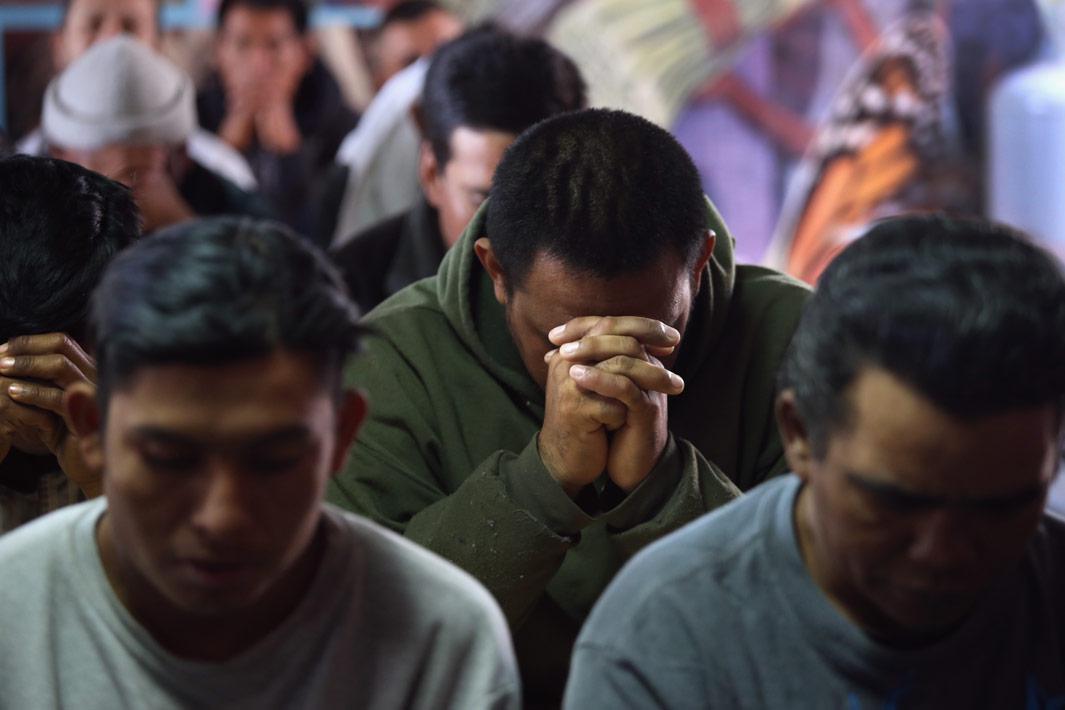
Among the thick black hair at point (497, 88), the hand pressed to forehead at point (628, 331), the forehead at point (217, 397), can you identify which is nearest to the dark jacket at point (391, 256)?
the thick black hair at point (497, 88)

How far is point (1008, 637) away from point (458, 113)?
64.5 inches

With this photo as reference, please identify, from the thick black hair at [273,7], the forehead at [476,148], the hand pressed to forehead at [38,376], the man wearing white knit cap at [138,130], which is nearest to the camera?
the hand pressed to forehead at [38,376]

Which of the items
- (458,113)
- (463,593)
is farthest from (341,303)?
(458,113)

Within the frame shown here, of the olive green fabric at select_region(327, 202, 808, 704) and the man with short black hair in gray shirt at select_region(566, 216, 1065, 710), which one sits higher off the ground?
the man with short black hair in gray shirt at select_region(566, 216, 1065, 710)

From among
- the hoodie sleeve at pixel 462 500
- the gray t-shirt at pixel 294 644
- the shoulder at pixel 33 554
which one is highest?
the shoulder at pixel 33 554

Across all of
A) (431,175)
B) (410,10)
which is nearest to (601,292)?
(431,175)

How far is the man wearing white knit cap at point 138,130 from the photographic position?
3.12 meters

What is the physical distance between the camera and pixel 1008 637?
4.40 ft

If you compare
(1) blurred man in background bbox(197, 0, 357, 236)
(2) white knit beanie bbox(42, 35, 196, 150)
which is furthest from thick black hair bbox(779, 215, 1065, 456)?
(1) blurred man in background bbox(197, 0, 357, 236)

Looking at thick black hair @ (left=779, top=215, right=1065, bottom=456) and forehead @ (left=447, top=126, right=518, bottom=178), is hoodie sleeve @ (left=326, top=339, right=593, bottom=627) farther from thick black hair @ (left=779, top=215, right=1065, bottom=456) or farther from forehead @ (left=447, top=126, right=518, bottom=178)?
forehead @ (left=447, top=126, right=518, bottom=178)

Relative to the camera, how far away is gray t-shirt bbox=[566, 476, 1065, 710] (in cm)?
130

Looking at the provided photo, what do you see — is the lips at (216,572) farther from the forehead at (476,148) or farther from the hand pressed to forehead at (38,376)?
the forehead at (476,148)

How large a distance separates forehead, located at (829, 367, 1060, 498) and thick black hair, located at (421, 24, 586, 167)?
155 centimetres

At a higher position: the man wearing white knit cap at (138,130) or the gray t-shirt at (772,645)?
the gray t-shirt at (772,645)
